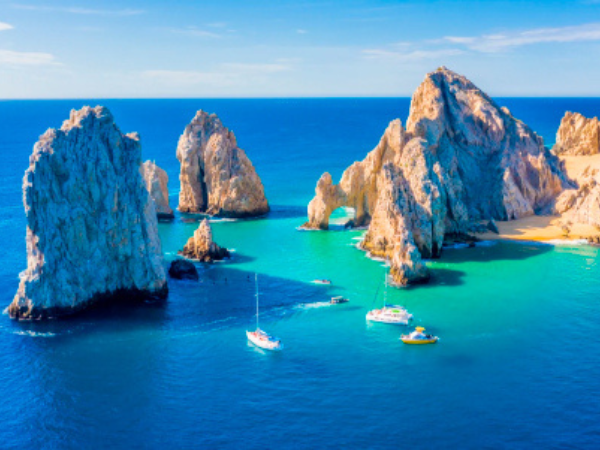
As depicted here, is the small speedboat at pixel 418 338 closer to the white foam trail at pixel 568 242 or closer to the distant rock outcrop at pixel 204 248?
the distant rock outcrop at pixel 204 248

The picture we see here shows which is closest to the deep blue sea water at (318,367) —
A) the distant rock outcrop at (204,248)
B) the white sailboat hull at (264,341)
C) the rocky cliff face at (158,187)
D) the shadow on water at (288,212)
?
the white sailboat hull at (264,341)

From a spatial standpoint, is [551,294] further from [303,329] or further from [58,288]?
[58,288]

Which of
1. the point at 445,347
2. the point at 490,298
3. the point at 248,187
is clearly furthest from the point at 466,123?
the point at 445,347

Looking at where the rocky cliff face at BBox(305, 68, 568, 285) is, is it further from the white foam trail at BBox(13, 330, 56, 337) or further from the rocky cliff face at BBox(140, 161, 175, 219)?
the white foam trail at BBox(13, 330, 56, 337)

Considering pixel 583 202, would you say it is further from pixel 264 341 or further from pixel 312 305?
pixel 264 341

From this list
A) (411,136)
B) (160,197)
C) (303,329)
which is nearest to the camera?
(303,329)

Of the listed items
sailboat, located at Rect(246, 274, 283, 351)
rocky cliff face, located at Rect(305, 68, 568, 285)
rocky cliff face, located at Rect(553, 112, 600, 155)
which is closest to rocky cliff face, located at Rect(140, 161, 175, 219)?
rocky cliff face, located at Rect(305, 68, 568, 285)

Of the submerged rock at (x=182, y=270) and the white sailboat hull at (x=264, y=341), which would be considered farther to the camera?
the submerged rock at (x=182, y=270)

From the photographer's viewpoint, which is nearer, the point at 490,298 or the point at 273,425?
the point at 273,425
